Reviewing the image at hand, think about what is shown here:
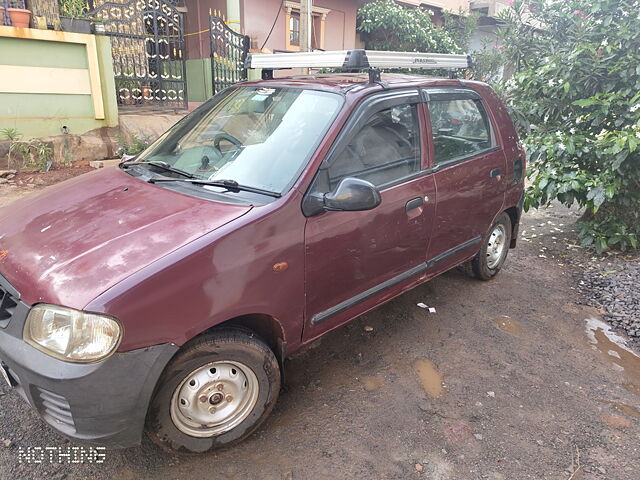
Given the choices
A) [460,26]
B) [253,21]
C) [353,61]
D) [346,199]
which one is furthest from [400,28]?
[346,199]

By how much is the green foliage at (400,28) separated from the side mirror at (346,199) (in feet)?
36.6

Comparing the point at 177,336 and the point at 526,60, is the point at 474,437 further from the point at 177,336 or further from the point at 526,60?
the point at 526,60

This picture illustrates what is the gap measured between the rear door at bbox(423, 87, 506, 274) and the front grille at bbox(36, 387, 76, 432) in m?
2.43

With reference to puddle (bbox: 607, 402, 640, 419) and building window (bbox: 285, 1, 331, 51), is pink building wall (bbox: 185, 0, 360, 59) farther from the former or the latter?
puddle (bbox: 607, 402, 640, 419)

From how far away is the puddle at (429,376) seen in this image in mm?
2986

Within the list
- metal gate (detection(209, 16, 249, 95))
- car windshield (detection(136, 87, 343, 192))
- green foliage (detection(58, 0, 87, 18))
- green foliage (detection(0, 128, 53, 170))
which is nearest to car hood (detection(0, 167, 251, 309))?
car windshield (detection(136, 87, 343, 192))

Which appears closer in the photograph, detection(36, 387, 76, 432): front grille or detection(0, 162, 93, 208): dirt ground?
detection(36, 387, 76, 432): front grille

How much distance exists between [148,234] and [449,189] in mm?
2140

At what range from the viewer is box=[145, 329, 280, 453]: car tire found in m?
2.16

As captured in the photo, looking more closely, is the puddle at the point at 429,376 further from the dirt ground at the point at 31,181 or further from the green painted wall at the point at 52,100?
the green painted wall at the point at 52,100

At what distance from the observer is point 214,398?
91.8 inches

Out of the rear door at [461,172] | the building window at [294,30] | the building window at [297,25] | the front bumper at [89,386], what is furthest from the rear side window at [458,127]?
the building window at [294,30]

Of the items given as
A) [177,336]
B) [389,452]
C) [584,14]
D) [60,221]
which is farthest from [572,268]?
[60,221]

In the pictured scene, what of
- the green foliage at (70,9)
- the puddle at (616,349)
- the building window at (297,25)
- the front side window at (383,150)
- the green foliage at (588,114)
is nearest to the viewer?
the front side window at (383,150)
